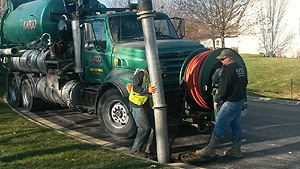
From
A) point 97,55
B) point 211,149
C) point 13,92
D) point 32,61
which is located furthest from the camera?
point 13,92

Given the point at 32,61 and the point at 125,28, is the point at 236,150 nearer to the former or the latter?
the point at 125,28

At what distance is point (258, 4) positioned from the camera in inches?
1252

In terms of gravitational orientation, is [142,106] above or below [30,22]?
below

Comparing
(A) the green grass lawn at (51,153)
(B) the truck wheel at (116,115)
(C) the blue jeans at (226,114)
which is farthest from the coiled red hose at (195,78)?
(A) the green grass lawn at (51,153)

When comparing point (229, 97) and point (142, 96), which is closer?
point (229, 97)

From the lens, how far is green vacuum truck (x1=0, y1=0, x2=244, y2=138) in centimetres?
766

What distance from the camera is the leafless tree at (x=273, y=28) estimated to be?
3055 centimetres

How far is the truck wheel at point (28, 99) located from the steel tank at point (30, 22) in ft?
4.55

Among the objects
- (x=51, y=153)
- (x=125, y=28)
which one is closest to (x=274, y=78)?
(x=125, y=28)

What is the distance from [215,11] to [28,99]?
556 inches

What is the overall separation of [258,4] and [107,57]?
25.8 m

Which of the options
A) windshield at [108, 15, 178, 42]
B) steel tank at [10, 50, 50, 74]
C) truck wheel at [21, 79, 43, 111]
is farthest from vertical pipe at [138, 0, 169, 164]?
truck wheel at [21, 79, 43, 111]

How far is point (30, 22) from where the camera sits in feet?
38.1

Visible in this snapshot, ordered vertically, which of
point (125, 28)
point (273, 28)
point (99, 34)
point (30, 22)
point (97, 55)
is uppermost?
point (30, 22)
